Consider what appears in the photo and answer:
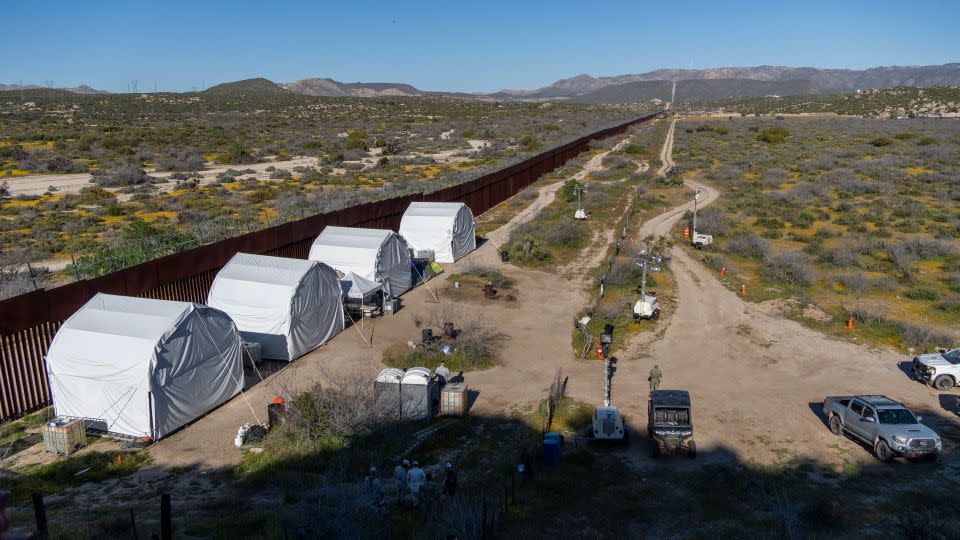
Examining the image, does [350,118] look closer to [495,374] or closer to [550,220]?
[550,220]

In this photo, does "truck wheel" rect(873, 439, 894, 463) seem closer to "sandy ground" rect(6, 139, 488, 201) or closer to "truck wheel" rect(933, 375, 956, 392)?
"truck wheel" rect(933, 375, 956, 392)

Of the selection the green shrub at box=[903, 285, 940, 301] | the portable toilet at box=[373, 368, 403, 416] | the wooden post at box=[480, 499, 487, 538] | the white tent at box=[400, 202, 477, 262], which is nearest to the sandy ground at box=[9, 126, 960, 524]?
the portable toilet at box=[373, 368, 403, 416]

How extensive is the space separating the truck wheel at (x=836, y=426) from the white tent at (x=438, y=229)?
65.5 ft

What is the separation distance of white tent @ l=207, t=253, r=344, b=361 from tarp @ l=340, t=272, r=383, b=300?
1.48m

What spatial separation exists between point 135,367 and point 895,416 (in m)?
16.8

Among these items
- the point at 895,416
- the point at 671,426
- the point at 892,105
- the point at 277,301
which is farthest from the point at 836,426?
the point at 892,105

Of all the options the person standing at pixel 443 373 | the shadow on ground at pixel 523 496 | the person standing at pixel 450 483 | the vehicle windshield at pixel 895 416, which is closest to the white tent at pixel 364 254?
the person standing at pixel 443 373

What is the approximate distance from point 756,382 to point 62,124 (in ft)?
334

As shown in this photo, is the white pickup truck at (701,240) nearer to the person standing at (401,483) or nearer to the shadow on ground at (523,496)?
the shadow on ground at (523,496)

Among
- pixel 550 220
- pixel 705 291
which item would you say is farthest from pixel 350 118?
pixel 705 291

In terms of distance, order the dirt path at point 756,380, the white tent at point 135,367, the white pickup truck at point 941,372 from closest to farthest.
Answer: the white tent at point 135,367, the dirt path at point 756,380, the white pickup truck at point 941,372

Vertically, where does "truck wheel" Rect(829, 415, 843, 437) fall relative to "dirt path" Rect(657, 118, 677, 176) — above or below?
below

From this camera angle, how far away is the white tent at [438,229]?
33.0 meters

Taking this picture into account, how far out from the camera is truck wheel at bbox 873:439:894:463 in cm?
1441
